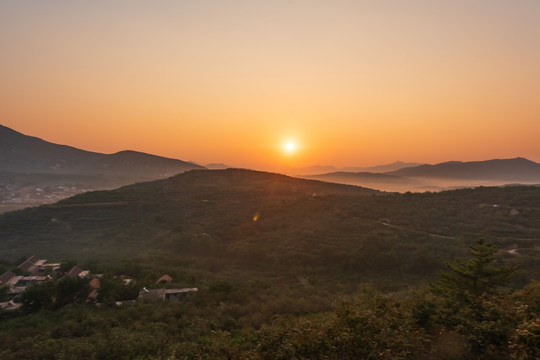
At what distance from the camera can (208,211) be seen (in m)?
53.2

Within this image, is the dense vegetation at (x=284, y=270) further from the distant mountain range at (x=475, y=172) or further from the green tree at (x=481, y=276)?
the distant mountain range at (x=475, y=172)

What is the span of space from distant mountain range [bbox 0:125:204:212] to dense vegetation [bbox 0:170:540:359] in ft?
195

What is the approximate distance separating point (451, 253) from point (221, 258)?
1011 inches

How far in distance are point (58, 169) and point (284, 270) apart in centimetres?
18346

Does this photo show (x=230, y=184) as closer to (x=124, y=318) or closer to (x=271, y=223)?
(x=271, y=223)

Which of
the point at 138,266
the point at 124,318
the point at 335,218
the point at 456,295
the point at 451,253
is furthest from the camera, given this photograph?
the point at 335,218

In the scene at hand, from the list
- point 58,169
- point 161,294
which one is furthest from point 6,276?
point 58,169

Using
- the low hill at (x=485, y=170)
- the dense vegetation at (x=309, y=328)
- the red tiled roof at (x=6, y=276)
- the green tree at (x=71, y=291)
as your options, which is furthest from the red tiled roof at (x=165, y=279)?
the low hill at (x=485, y=170)

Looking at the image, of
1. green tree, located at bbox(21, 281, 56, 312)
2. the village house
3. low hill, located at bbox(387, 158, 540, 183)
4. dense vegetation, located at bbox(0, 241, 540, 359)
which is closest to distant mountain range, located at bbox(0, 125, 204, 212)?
green tree, located at bbox(21, 281, 56, 312)

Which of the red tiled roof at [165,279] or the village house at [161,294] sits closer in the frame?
the village house at [161,294]

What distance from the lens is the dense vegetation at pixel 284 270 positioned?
687 cm

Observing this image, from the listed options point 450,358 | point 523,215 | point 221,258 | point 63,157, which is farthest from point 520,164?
point 63,157

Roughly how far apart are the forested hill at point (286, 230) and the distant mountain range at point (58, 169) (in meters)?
50.6

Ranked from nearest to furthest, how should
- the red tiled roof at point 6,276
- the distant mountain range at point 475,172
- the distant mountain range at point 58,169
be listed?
the red tiled roof at point 6,276 → the distant mountain range at point 58,169 → the distant mountain range at point 475,172
